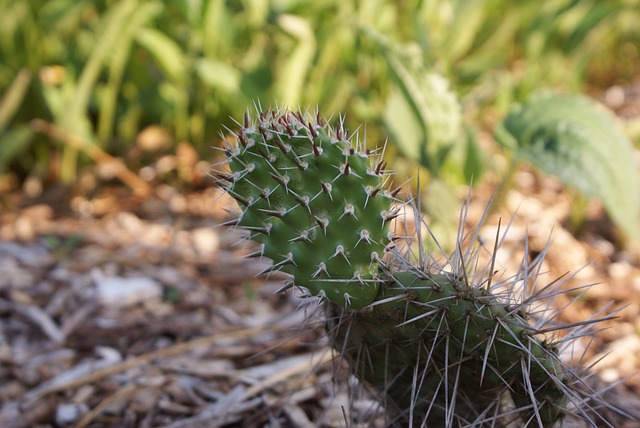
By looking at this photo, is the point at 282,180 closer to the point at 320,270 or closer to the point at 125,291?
the point at 320,270

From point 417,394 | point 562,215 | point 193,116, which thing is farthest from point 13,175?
point 417,394

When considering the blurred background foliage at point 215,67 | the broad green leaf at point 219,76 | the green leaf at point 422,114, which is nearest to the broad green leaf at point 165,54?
the blurred background foliage at point 215,67

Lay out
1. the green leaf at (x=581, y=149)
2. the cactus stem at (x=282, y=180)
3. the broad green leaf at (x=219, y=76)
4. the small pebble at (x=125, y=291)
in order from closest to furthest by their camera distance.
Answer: the cactus stem at (x=282, y=180) → the green leaf at (x=581, y=149) → the small pebble at (x=125, y=291) → the broad green leaf at (x=219, y=76)

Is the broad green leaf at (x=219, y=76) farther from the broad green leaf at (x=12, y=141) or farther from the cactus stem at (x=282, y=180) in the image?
the cactus stem at (x=282, y=180)

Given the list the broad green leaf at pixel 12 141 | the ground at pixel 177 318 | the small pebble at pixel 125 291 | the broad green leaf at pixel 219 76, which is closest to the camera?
the ground at pixel 177 318

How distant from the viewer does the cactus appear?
83cm

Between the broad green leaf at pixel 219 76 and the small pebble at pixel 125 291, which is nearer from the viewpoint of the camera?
the small pebble at pixel 125 291

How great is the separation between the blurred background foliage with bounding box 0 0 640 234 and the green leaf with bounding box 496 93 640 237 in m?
0.26

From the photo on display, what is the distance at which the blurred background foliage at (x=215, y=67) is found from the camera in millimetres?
2406

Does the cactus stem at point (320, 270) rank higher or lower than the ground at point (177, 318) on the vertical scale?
lower

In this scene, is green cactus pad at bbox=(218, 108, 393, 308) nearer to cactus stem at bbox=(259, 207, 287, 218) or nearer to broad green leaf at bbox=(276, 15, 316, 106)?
cactus stem at bbox=(259, 207, 287, 218)

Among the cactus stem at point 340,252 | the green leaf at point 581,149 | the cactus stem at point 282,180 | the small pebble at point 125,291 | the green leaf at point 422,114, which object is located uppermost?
the green leaf at point 422,114

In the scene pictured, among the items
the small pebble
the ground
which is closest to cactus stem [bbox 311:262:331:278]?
the ground

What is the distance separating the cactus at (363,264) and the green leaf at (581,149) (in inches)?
35.8
